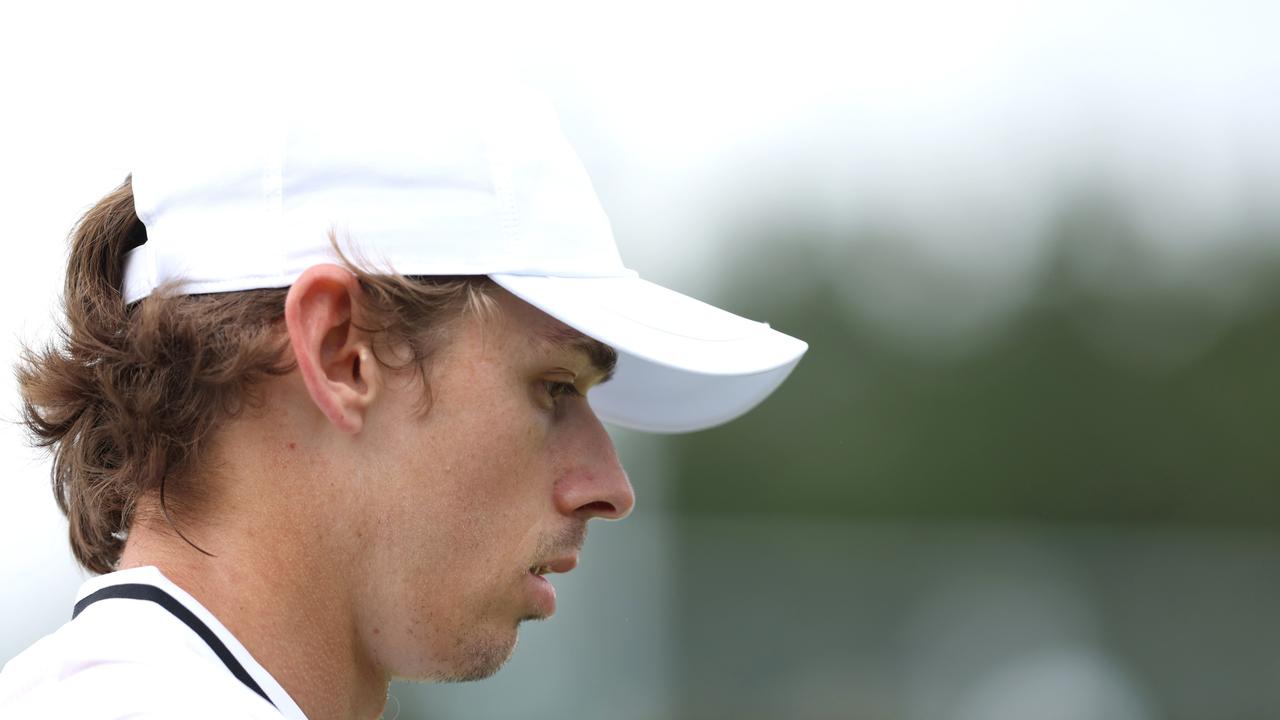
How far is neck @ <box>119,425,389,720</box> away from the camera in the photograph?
137 centimetres

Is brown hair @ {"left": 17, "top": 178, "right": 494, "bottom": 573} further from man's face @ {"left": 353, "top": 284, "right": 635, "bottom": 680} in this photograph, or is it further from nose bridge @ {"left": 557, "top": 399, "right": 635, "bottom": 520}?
nose bridge @ {"left": 557, "top": 399, "right": 635, "bottom": 520}

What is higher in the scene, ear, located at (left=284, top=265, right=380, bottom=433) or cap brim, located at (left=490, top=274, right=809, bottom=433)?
cap brim, located at (left=490, top=274, right=809, bottom=433)

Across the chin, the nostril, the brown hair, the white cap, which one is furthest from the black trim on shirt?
the nostril

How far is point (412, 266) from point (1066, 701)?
26.9 ft

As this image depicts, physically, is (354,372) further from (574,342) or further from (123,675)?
(123,675)

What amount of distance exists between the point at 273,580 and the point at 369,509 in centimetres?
12

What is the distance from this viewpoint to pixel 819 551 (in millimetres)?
9203

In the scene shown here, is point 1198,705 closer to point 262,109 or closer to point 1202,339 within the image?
point 1202,339

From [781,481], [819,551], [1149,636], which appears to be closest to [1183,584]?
[1149,636]

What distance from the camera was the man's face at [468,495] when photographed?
1.44 m

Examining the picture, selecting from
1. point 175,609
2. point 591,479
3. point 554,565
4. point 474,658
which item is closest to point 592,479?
point 591,479

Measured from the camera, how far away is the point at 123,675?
1.16 meters

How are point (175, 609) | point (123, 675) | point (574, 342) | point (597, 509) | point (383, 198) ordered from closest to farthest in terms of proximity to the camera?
point (123, 675), point (175, 609), point (383, 198), point (574, 342), point (597, 509)

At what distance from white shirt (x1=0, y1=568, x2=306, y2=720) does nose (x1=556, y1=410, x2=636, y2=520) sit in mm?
410
